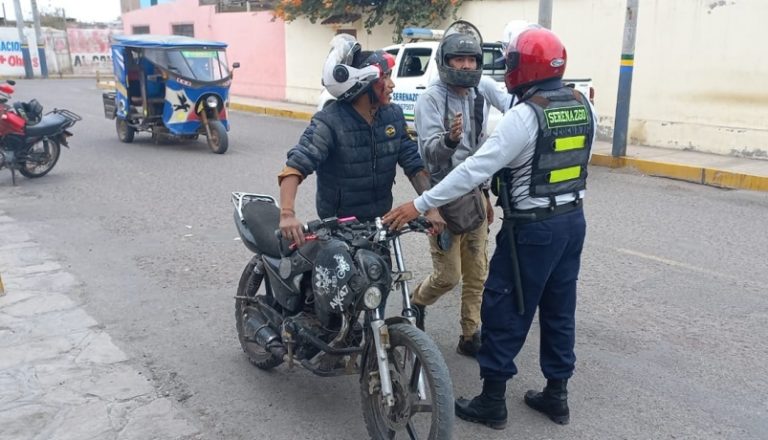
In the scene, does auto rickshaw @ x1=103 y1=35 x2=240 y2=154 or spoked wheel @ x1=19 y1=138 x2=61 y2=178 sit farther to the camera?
auto rickshaw @ x1=103 y1=35 x2=240 y2=154

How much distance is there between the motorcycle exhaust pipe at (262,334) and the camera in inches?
145

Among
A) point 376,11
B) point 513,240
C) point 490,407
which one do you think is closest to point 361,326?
point 490,407

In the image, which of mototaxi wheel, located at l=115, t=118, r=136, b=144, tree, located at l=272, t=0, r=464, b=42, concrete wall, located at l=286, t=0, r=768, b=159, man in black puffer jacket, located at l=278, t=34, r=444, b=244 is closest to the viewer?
man in black puffer jacket, located at l=278, t=34, r=444, b=244

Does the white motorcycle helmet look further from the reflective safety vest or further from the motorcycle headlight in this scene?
the motorcycle headlight

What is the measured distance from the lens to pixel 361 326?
3.47 m

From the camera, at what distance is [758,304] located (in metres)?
5.00

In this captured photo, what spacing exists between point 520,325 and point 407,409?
0.71 meters

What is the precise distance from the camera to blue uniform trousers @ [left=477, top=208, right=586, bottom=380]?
323 cm

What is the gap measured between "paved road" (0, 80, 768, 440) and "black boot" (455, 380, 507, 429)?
0.06m

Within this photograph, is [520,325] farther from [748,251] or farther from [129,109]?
[129,109]

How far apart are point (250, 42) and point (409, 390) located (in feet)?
70.5

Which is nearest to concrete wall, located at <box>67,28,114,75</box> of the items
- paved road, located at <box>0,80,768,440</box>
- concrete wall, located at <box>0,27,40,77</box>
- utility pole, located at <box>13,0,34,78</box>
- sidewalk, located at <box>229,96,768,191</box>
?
concrete wall, located at <box>0,27,40,77</box>

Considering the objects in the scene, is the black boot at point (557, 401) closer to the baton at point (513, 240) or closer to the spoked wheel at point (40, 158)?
the baton at point (513, 240)

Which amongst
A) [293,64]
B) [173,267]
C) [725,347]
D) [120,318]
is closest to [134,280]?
[173,267]
